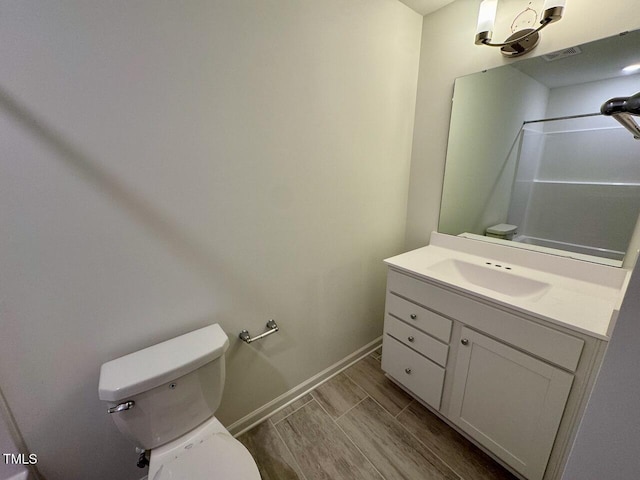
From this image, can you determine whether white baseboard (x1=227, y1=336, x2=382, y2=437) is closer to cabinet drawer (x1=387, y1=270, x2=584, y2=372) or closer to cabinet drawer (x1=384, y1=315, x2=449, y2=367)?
cabinet drawer (x1=384, y1=315, x2=449, y2=367)

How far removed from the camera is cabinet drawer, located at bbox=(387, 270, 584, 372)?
3.11 feet

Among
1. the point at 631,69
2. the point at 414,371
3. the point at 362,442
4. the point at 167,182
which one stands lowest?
the point at 362,442

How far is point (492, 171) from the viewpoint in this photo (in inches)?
60.5

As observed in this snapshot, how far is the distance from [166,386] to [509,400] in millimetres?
1398

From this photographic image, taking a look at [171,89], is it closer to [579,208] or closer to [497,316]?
[497,316]

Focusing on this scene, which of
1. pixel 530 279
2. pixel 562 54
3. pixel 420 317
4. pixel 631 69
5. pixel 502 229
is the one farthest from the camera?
pixel 502 229

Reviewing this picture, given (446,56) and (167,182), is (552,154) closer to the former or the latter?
(446,56)

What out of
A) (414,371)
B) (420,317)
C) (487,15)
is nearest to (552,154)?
(487,15)

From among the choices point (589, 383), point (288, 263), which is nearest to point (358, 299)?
point (288, 263)

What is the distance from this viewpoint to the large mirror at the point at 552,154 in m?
1.11

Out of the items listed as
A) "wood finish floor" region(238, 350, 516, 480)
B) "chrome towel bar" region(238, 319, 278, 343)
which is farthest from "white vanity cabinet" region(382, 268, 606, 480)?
"chrome towel bar" region(238, 319, 278, 343)

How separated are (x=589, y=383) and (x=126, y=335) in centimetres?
170

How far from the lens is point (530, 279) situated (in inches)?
51.3

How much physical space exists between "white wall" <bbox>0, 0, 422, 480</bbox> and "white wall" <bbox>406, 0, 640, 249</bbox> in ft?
0.82
